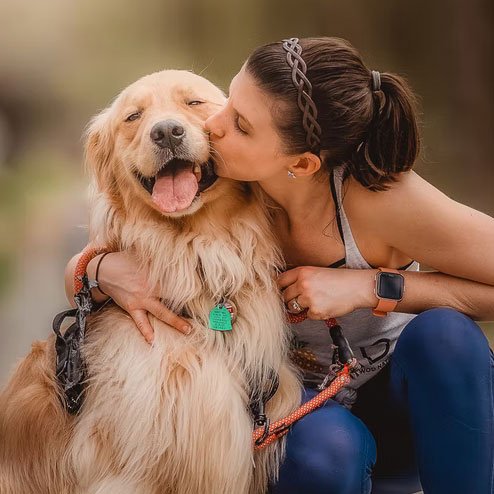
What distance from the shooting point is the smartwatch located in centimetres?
154

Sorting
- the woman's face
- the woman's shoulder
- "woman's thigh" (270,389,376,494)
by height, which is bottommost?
"woman's thigh" (270,389,376,494)

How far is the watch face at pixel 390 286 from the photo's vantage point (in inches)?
60.7

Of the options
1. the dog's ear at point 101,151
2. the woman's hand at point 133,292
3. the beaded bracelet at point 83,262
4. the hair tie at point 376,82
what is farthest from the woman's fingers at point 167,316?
the hair tie at point 376,82

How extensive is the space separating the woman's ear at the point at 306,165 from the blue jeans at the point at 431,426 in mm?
380

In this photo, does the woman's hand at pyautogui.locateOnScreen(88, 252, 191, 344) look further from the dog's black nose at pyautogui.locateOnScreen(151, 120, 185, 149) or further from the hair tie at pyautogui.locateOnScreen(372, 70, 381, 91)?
the hair tie at pyautogui.locateOnScreen(372, 70, 381, 91)

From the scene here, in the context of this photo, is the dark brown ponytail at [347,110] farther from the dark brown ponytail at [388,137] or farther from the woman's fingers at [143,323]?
the woman's fingers at [143,323]

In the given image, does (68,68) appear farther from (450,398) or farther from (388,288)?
(450,398)

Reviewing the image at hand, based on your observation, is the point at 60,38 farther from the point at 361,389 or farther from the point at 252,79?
the point at 361,389

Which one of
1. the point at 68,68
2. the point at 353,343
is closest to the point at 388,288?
the point at 353,343

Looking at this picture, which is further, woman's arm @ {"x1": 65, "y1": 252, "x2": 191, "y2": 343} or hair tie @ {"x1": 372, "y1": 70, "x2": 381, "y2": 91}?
woman's arm @ {"x1": 65, "y1": 252, "x2": 191, "y2": 343}

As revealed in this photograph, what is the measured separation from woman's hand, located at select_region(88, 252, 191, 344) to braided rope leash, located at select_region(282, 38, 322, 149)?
479 mm

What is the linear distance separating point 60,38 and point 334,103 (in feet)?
4.82

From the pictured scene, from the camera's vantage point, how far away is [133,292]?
5.18 feet

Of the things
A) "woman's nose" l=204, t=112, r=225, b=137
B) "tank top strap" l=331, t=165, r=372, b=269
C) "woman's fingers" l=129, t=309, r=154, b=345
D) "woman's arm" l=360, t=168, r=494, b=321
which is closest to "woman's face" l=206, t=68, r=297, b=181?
"woman's nose" l=204, t=112, r=225, b=137
